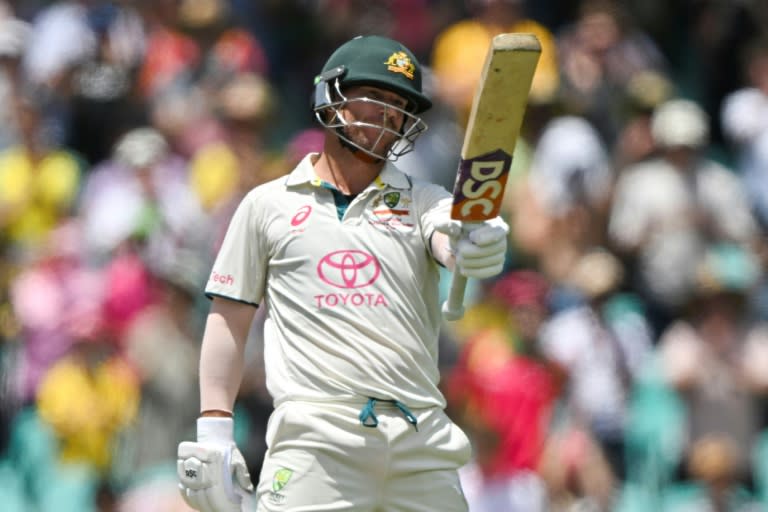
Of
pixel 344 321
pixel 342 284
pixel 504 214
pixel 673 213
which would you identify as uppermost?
pixel 342 284

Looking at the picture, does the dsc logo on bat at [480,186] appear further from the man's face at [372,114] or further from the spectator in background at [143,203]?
the spectator in background at [143,203]

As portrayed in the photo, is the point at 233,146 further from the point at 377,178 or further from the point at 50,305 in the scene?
the point at 377,178

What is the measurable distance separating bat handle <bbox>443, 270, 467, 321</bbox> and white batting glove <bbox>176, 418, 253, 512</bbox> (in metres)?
0.87

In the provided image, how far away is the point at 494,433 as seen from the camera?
871cm

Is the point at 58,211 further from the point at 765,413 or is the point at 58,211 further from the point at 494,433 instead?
the point at 765,413

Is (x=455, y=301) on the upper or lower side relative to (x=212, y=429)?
upper

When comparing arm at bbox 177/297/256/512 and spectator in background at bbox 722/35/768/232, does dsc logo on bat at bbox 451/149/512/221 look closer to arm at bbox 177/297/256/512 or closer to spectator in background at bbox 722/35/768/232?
arm at bbox 177/297/256/512

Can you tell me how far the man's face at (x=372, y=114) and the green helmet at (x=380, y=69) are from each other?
35 millimetres

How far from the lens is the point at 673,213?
9812mm

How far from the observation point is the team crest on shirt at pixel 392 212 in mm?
5527

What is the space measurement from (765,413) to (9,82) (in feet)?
18.3

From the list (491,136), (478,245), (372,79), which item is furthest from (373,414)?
(372,79)

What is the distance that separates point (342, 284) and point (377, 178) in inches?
16.2

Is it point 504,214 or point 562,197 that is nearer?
point 562,197
